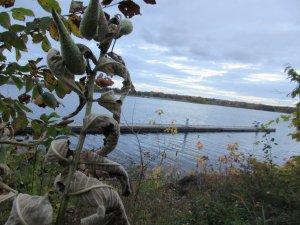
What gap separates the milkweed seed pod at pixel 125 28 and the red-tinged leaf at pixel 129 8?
0.92ft

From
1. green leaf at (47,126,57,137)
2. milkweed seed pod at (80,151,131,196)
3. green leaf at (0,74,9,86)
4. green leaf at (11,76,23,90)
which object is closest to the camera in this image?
milkweed seed pod at (80,151,131,196)

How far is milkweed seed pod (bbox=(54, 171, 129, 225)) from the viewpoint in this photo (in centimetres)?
74

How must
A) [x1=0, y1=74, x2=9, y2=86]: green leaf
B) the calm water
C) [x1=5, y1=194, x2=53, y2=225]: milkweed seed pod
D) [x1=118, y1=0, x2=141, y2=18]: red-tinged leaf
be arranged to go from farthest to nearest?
the calm water
[x1=0, y1=74, x2=9, y2=86]: green leaf
[x1=118, y1=0, x2=141, y2=18]: red-tinged leaf
[x1=5, y1=194, x2=53, y2=225]: milkweed seed pod

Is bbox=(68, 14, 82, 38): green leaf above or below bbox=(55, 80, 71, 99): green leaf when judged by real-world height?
above

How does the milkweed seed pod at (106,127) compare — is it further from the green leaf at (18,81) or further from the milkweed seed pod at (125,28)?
the green leaf at (18,81)

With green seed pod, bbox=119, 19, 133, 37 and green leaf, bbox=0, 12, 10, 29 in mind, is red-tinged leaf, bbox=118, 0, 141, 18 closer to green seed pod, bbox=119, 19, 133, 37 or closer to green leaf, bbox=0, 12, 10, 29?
green seed pod, bbox=119, 19, 133, 37

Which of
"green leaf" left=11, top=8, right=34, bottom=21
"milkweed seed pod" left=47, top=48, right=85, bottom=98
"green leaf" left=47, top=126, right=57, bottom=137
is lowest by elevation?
"green leaf" left=47, top=126, right=57, bottom=137

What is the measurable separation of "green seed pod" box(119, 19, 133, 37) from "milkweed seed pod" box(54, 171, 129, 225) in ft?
1.16

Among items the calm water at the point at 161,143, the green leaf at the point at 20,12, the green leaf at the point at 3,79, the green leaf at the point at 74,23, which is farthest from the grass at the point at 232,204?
the green leaf at the point at 74,23

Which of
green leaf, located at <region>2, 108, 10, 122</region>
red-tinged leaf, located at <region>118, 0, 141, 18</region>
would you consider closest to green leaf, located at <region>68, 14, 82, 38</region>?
green leaf, located at <region>2, 108, 10, 122</region>

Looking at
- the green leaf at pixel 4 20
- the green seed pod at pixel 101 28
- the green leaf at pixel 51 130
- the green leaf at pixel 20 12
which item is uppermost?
the green leaf at pixel 20 12

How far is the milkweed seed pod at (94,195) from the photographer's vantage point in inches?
29.1

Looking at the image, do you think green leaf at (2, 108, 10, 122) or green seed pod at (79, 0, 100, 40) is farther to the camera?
green leaf at (2, 108, 10, 122)

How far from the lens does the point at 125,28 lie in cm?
88
